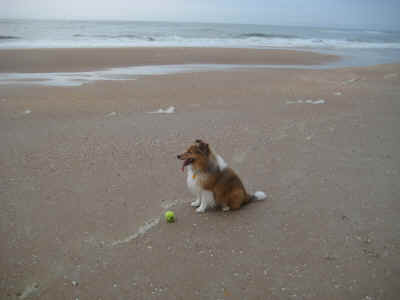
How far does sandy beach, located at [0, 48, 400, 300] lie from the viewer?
3.30m

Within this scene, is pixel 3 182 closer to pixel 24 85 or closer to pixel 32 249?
pixel 32 249

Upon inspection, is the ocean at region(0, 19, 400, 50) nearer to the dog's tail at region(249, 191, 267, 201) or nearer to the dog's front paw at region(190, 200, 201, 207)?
the dog's front paw at region(190, 200, 201, 207)

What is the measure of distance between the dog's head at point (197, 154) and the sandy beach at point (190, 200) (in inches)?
31.6

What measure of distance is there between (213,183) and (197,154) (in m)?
0.52

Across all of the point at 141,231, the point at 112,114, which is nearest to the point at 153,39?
the point at 112,114

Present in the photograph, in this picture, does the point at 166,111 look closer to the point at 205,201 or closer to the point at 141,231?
the point at 205,201

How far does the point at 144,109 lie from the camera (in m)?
9.45

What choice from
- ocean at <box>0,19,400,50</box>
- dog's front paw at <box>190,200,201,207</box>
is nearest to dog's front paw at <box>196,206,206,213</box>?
dog's front paw at <box>190,200,201,207</box>

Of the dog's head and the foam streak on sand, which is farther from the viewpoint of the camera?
the dog's head

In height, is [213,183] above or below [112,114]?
below

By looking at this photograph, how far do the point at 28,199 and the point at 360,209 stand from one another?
4.87 m

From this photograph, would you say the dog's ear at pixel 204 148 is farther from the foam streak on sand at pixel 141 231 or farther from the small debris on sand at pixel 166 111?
the small debris on sand at pixel 166 111

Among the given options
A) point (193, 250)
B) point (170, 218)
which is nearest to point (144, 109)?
point (170, 218)

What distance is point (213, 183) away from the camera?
4402mm
